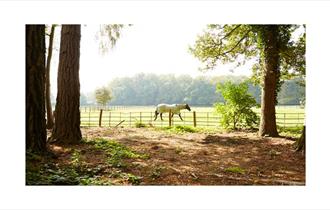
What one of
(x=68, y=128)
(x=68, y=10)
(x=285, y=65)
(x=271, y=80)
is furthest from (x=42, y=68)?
(x=285, y=65)

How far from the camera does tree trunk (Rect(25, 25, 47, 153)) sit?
4.79 metres

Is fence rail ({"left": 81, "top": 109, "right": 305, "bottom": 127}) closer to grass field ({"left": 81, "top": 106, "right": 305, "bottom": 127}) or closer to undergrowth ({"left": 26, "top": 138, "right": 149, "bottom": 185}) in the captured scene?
grass field ({"left": 81, "top": 106, "right": 305, "bottom": 127})

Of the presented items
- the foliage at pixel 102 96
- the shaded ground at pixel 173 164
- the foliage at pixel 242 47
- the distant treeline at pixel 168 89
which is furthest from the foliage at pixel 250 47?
the foliage at pixel 102 96

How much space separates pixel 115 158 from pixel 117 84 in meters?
17.6

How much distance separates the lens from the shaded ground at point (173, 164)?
4523mm

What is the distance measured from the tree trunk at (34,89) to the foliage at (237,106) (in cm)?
830

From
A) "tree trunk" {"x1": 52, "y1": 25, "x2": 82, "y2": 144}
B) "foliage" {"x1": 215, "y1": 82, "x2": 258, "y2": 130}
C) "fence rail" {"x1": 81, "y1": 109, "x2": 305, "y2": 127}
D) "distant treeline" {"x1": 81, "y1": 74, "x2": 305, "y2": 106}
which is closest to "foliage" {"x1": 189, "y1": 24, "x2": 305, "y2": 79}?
"foliage" {"x1": 215, "y1": 82, "x2": 258, "y2": 130}

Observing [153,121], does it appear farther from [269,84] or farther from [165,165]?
[165,165]

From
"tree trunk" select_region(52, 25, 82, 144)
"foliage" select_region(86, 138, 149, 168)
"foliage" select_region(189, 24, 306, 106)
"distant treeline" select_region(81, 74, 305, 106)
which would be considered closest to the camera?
"foliage" select_region(86, 138, 149, 168)

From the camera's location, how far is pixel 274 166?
18.6ft

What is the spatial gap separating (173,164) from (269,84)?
16.9 feet

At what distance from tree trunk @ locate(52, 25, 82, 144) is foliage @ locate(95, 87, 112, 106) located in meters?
18.3

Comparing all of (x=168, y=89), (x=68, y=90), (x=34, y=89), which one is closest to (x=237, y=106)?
(x=68, y=90)
